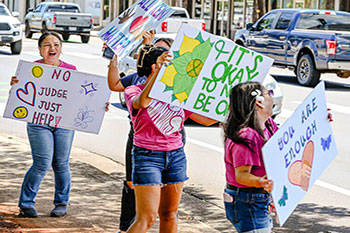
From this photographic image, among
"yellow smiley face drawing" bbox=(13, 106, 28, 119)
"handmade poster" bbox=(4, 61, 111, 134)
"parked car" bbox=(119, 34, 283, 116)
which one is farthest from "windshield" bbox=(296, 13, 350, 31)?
"yellow smiley face drawing" bbox=(13, 106, 28, 119)

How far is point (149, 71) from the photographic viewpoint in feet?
17.0

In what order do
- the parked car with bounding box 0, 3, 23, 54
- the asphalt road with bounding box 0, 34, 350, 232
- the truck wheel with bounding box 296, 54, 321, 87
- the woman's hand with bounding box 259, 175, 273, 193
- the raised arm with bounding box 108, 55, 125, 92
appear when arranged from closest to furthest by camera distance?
1. the woman's hand with bounding box 259, 175, 273, 193
2. the raised arm with bounding box 108, 55, 125, 92
3. the asphalt road with bounding box 0, 34, 350, 232
4. the truck wheel with bounding box 296, 54, 321, 87
5. the parked car with bounding box 0, 3, 23, 54

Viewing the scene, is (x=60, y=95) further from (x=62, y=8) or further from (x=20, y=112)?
(x=62, y=8)

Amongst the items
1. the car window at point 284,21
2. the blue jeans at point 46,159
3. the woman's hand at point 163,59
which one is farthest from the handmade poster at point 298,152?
the car window at point 284,21

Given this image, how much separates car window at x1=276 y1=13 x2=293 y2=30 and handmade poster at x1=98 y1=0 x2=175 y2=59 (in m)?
15.5

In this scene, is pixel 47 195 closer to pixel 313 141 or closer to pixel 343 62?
pixel 313 141

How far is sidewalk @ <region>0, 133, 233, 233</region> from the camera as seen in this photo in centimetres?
633

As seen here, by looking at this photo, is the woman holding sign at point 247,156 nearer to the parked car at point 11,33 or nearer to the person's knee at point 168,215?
the person's knee at point 168,215

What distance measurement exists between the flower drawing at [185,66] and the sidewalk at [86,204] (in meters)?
1.75

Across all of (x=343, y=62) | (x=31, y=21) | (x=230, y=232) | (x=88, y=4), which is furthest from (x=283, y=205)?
(x=88, y=4)

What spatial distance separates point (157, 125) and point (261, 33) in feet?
57.1

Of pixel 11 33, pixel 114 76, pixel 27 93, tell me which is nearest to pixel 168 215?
pixel 114 76

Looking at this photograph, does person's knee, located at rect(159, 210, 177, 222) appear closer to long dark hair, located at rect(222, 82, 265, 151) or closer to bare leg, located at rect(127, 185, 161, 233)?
bare leg, located at rect(127, 185, 161, 233)

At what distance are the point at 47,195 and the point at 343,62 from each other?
12871 millimetres
